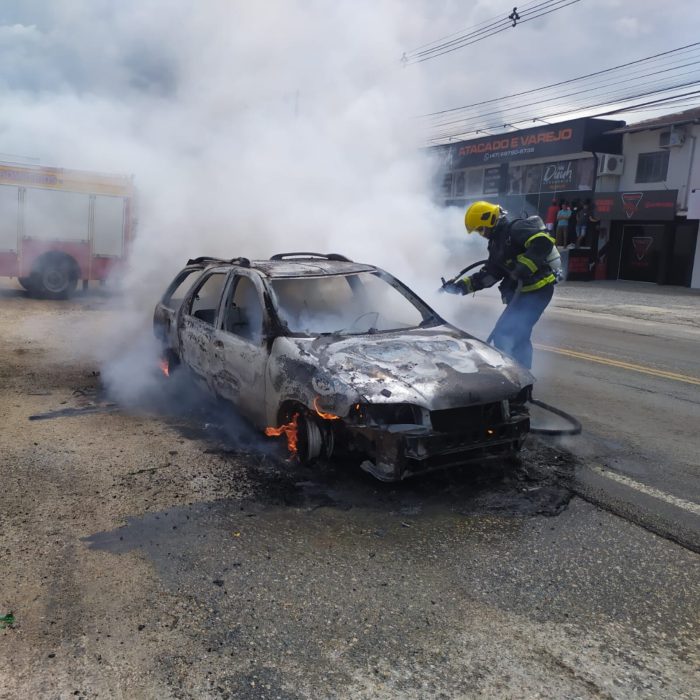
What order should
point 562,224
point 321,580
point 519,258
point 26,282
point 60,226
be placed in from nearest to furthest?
point 321,580 < point 519,258 < point 26,282 < point 60,226 < point 562,224

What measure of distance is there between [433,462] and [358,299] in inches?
82.1

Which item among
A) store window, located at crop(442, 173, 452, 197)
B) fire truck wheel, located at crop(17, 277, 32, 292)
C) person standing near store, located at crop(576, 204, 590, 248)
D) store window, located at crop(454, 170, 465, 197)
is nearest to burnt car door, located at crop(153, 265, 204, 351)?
fire truck wheel, located at crop(17, 277, 32, 292)

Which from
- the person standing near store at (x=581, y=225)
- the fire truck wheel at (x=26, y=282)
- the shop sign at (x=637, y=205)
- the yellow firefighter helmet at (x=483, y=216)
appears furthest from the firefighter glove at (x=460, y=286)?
the person standing near store at (x=581, y=225)

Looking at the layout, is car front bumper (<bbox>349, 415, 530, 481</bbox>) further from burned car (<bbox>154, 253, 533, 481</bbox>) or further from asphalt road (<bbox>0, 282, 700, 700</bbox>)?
asphalt road (<bbox>0, 282, 700, 700</bbox>)

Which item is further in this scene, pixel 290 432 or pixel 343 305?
pixel 343 305

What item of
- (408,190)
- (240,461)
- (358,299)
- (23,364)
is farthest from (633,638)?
(408,190)

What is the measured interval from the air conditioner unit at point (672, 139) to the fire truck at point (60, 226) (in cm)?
1774

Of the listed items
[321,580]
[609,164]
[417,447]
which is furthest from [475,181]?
[321,580]

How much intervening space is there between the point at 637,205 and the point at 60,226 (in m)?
19.1

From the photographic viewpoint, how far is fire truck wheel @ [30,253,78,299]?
1434cm

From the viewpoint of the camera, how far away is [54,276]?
47.5 feet

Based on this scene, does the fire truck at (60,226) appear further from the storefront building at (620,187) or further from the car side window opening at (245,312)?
the storefront building at (620,187)

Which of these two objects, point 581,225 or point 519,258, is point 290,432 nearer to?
point 519,258

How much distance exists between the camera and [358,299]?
564 centimetres
